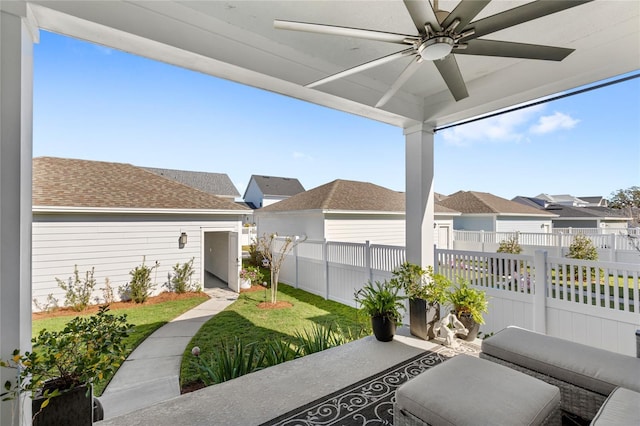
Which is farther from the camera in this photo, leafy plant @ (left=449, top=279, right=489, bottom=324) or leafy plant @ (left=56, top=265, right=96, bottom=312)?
leafy plant @ (left=56, top=265, right=96, bottom=312)

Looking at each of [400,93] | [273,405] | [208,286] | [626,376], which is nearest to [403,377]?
[273,405]

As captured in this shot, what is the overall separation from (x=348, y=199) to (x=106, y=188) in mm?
7042

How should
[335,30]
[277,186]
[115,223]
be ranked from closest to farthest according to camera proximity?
[335,30] → [115,223] → [277,186]

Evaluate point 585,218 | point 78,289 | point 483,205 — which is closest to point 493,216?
point 483,205

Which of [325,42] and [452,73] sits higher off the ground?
[325,42]

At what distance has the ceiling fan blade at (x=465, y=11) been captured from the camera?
1.42 meters

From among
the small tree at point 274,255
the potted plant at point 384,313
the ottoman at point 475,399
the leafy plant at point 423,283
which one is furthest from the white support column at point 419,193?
the small tree at point 274,255

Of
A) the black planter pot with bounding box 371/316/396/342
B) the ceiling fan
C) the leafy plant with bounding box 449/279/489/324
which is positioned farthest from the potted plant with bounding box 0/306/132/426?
the leafy plant with bounding box 449/279/489/324

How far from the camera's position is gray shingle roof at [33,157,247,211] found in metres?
6.86

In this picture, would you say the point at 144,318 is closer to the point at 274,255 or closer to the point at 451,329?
the point at 274,255

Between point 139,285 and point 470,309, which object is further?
point 139,285

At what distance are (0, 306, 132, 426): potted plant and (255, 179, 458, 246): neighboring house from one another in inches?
277

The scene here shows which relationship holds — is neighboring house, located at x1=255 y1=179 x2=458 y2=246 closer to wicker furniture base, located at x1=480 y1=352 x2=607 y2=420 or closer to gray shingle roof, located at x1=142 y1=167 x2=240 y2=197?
wicker furniture base, located at x1=480 y1=352 x2=607 y2=420

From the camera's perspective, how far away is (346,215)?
9352 millimetres
